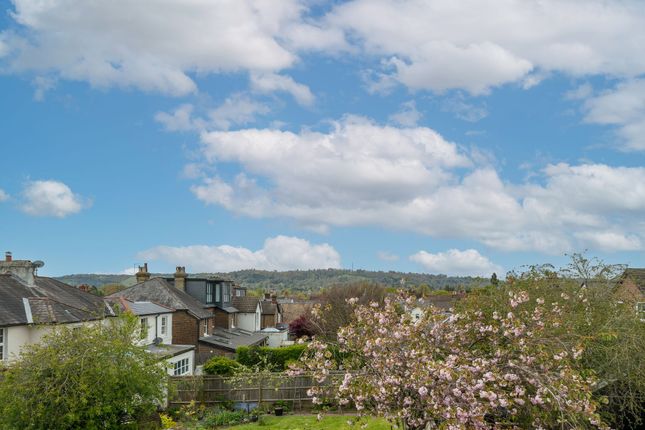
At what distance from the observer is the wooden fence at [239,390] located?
27.3 meters

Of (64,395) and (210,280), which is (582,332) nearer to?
(64,395)

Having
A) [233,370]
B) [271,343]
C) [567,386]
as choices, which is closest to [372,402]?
[567,386]

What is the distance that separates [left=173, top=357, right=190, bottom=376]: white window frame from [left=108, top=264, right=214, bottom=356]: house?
193 inches

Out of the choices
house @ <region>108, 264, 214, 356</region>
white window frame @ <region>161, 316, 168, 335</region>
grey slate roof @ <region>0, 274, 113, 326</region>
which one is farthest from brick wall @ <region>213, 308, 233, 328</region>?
grey slate roof @ <region>0, 274, 113, 326</region>

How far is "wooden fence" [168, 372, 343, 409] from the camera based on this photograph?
89.7 ft

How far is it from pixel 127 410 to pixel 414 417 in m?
11.0

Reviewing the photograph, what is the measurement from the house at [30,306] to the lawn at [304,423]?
8.34 meters

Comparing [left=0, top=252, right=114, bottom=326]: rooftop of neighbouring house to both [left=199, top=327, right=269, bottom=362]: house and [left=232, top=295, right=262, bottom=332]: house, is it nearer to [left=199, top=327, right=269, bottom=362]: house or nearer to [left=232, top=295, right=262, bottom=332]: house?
[left=199, top=327, right=269, bottom=362]: house

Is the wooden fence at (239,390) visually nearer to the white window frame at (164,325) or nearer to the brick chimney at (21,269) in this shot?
the brick chimney at (21,269)

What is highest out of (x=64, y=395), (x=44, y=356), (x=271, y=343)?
(x=44, y=356)

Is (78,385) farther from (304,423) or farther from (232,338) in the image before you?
(232,338)

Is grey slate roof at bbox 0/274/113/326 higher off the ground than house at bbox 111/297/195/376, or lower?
higher

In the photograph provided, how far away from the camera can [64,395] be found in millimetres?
16875

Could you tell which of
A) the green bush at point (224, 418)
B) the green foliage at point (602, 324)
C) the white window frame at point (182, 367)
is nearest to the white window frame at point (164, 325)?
the white window frame at point (182, 367)
